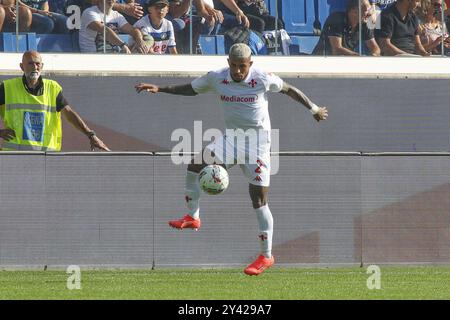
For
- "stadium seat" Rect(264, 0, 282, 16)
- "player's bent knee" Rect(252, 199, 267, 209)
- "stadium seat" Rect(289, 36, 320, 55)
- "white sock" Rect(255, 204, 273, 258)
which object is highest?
"stadium seat" Rect(264, 0, 282, 16)

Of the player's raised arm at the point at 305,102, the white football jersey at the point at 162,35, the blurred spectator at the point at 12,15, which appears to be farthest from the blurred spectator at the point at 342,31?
the player's raised arm at the point at 305,102

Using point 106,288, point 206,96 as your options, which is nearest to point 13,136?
point 106,288

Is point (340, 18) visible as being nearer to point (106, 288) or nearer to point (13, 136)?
point (13, 136)

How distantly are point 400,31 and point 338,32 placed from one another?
4.01 feet

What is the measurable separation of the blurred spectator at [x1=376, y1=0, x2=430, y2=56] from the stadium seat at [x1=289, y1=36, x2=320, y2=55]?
1.20m

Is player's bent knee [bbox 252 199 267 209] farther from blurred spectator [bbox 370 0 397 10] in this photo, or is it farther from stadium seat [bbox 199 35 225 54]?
blurred spectator [bbox 370 0 397 10]

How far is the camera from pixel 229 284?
12.2 meters

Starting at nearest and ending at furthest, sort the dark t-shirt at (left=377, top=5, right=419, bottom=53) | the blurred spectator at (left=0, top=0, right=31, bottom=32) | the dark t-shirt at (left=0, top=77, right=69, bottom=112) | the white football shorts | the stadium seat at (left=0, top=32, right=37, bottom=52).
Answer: the white football shorts, the dark t-shirt at (left=0, top=77, right=69, bottom=112), the blurred spectator at (left=0, top=0, right=31, bottom=32), the stadium seat at (left=0, top=32, right=37, bottom=52), the dark t-shirt at (left=377, top=5, right=419, bottom=53)

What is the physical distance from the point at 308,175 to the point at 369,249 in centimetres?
120

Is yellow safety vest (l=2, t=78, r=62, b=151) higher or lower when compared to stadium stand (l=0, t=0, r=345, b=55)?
lower

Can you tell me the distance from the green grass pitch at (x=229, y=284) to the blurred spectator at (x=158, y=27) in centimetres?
742

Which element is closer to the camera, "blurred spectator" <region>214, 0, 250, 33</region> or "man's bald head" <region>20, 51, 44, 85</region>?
"man's bald head" <region>20, 51, 44, 85</region>

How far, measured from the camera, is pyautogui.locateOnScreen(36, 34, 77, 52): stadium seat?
69.0 ft

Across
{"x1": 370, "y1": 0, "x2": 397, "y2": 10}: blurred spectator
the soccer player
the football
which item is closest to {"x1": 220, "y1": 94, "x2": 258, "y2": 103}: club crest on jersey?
the soccer player
